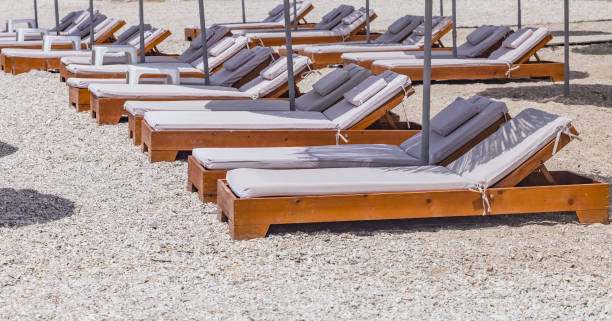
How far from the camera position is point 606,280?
4.25 m

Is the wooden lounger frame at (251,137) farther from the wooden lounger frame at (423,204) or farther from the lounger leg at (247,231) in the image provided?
the lounger leg at (247,231)

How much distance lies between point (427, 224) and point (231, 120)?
2165 mm

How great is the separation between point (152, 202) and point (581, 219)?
2.58 m

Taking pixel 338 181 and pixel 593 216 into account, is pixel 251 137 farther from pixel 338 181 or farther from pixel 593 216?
pixel 593 216

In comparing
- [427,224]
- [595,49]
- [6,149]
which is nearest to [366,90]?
[427,224]

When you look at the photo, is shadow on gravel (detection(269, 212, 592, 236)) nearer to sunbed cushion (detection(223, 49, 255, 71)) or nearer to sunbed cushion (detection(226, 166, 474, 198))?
sunbed cushion (detection(226, 166, 474, 198))

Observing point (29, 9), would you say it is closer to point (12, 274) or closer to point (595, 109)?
point (595, 109)

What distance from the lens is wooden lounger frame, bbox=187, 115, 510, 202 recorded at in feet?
18.3

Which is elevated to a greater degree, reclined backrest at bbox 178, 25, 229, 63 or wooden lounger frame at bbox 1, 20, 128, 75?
reclined backrest at bbox 178, 25, 229, 63

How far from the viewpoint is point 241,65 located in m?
9.68

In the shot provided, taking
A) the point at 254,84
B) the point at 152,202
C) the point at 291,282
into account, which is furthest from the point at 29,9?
the point at 291,282

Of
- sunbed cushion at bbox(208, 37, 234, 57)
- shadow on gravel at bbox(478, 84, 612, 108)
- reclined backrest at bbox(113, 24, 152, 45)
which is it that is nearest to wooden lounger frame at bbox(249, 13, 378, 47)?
reclined backrest at bbox(113, 24, 152, 45)

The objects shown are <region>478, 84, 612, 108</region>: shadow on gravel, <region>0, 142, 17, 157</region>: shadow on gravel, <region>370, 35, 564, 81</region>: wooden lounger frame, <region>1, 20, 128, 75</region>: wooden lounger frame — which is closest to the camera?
<region>0, 142, 17, 157</region>: shadow on gravel

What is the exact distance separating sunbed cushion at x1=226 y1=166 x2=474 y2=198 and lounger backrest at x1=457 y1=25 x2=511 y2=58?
6.58m
